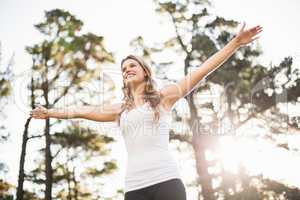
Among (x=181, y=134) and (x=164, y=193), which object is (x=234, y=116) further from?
(x=164, y=193)

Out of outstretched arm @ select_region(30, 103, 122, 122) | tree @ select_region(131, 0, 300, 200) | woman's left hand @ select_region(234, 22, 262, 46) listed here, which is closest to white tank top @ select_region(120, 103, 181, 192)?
outstretched arm @ select_region(30, 103, 122, 122)

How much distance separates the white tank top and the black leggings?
0.07ft

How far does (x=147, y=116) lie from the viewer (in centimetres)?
217

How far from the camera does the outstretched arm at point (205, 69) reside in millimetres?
2234

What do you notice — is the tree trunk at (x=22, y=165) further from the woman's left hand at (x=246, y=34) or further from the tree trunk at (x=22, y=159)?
→ the woman's left hand at (x=246, y=34)

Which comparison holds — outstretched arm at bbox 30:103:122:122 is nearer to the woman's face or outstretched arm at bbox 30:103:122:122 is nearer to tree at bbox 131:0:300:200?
the woman's face

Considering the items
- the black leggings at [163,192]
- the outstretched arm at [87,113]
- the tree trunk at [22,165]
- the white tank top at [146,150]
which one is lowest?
the tree trunk at [22,165]

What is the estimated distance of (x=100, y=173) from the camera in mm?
14922

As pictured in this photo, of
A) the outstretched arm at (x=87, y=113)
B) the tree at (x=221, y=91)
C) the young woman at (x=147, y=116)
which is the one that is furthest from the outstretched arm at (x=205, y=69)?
the tree at (x=221, y=91)

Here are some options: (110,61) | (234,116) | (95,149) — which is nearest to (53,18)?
(110,61)

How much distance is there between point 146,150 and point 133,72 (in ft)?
2.07

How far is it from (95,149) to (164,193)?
1204 centimetres

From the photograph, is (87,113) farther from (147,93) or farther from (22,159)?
(22,159)

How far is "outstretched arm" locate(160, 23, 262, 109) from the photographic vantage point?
2234 mm
